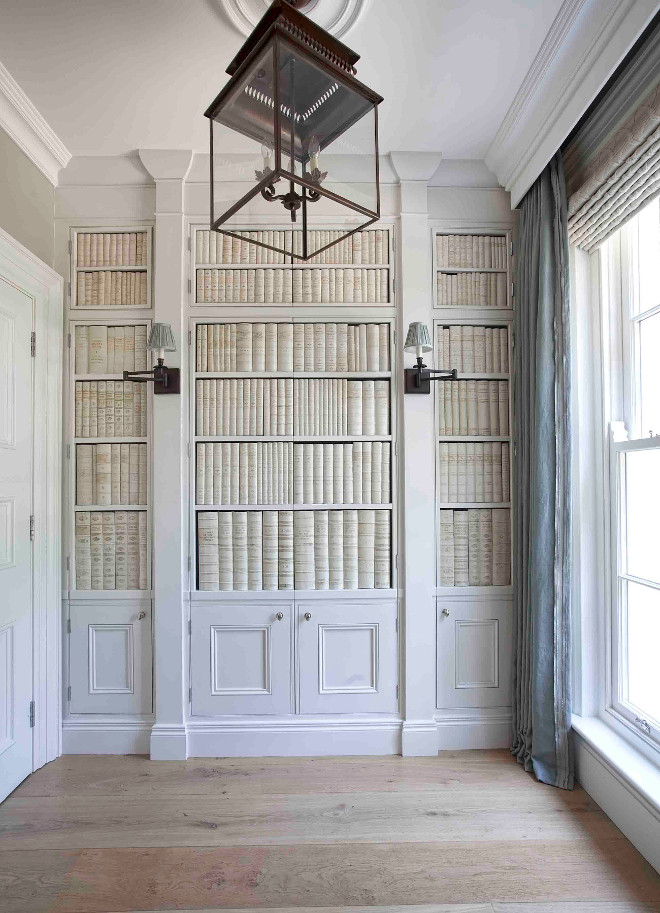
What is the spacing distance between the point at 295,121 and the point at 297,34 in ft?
0.68

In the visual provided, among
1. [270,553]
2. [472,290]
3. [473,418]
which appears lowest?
[270,553]

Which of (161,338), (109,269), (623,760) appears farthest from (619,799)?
(109,269)

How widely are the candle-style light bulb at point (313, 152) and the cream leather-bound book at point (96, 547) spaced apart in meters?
2.06

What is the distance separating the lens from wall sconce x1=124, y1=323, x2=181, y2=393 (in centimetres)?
256

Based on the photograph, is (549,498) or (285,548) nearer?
(549,498)

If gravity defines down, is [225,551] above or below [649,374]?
below

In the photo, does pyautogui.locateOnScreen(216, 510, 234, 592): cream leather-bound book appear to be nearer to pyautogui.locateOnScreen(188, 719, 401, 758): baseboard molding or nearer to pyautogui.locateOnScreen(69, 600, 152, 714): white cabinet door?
pyautogui.locateOnScreen(69, 600, 152, 714): white cabinet door

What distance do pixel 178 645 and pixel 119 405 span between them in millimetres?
1226

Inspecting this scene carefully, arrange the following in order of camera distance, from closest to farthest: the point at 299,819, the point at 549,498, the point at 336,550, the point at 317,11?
the point at 317,11
the point at 299,819
the point at 549,498
the point at 336,550

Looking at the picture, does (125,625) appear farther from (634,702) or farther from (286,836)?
(634,702)

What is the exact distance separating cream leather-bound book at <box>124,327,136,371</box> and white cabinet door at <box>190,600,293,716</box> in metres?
1.25

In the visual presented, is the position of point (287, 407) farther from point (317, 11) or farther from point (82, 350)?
point (317, 11)

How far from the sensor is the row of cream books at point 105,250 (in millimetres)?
2797

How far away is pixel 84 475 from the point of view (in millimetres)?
2775
